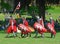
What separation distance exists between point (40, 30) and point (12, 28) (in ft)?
6.22

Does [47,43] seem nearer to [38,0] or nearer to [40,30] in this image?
[40,30]

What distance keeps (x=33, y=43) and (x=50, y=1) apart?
16.2 metres

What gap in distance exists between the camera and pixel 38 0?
36.0 m

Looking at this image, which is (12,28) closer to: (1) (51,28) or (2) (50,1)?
(1) (51,28)

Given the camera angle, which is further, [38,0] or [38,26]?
[38,0]

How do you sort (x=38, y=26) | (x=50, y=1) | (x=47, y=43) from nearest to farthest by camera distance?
(x=47, y=43) → (x=38, y=26) → (x=50, y=1)

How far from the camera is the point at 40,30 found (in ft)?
70.6

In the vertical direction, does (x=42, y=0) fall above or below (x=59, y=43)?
above

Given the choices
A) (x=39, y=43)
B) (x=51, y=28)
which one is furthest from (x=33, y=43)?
(x=51, y=28)

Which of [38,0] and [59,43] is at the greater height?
[38,0]

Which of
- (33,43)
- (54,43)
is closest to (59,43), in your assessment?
(54,43)

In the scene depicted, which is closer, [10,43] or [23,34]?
[10,43]

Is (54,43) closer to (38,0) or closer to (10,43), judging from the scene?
(10,43)

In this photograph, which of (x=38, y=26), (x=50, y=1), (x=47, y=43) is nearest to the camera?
(x=47, y=43)
